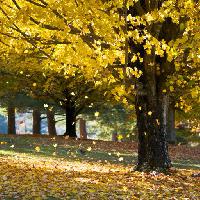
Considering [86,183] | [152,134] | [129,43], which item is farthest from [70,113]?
[86,183]

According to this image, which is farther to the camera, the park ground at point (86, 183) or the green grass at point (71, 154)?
the green grass at point (71, 154)

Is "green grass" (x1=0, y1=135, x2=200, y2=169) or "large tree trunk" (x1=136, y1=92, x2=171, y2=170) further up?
"large tree trunk" (x1=136, y1=92, x2=171, y2=170)

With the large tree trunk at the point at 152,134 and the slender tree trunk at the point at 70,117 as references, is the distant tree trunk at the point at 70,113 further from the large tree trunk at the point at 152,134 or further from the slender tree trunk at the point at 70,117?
the large tree trunk at the point at 152,134

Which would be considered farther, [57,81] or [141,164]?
[57,81]

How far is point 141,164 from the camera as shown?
42.6 feet

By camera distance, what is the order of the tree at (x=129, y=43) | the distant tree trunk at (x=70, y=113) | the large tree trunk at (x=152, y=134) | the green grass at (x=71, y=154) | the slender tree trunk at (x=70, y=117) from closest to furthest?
the tree at (x=129, y=43) < the large tree trunk at (x=152, y=134) < the green grass at (x=71, y=154) < the distant tree trunk at (x=70, y=113) < the slender tree trunk at (x=70, y=117)

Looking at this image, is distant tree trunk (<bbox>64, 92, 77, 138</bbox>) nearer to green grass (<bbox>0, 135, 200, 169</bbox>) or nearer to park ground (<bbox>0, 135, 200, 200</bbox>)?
green grass (<bbox>0, 135, 200, 169</bbox>)

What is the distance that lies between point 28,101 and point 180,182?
18855mm

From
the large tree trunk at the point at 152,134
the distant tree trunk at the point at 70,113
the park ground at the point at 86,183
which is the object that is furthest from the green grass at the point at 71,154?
the distant tree trunk at the point at 70,113

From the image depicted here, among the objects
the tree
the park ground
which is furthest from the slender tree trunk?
the tree

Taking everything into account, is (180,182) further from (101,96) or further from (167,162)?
(101,96)

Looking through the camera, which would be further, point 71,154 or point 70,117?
point 70,117

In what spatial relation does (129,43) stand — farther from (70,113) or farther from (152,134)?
(70,113)

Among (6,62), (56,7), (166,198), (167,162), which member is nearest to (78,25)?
(56,7)
